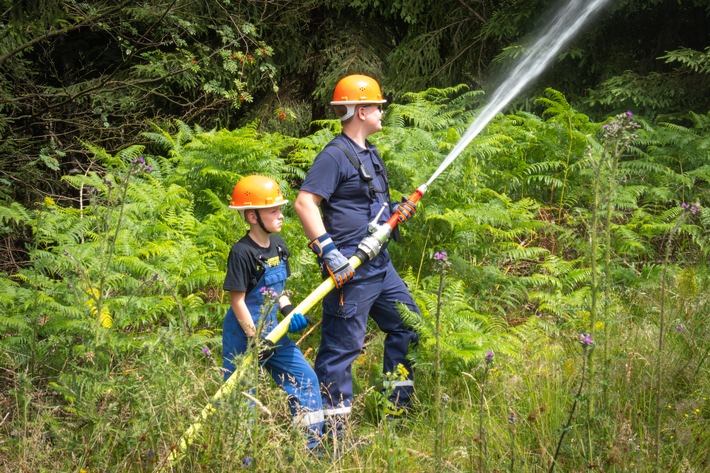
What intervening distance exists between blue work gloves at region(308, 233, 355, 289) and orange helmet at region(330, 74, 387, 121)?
0.87 m

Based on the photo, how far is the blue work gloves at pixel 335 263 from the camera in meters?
4.22

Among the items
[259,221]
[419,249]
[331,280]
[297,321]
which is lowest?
[419,249]

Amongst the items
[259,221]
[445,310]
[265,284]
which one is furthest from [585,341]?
[445,310]

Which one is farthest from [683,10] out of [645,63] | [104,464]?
[104,464]

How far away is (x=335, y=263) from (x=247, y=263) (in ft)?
1.67

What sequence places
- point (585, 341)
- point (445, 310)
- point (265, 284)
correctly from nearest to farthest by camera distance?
point (585, 341) → point (265, 284) → point (445, 310)

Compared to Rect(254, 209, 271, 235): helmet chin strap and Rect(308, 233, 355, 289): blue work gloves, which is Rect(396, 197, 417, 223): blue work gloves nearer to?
Rect(308, 233, 355, 289): blue work gloves

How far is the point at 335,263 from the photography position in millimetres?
4223

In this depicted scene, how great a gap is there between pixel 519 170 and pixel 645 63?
2.74 meters

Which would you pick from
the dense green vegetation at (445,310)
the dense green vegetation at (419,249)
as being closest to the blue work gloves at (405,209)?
the dense green vegetation at (445,310)

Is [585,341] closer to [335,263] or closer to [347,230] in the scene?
[335,263]

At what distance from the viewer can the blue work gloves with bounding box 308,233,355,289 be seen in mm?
4223

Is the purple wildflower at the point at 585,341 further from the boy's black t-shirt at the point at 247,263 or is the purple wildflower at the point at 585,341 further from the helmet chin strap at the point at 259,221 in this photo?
the helmet chin strap at the point at 259,221

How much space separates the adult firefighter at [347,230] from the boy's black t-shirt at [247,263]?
0.88ft
